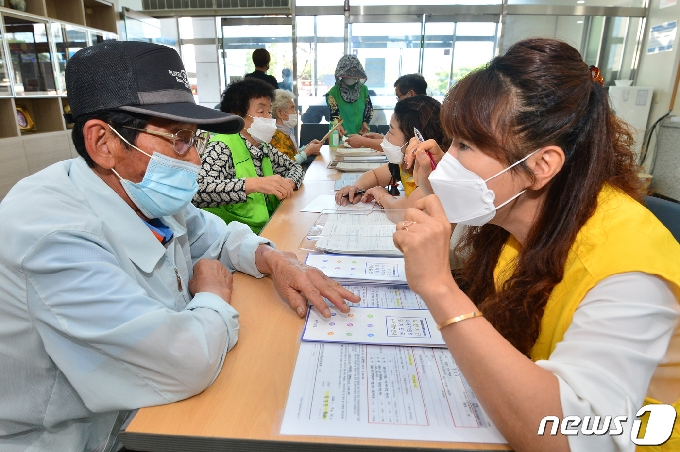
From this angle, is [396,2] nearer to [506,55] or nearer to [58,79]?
[58,79]

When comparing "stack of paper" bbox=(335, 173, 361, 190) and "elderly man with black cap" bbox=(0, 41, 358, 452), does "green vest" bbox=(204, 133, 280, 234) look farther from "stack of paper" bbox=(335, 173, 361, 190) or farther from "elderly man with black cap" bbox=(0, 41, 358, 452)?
"elderly man with black cap" bbox=(0, 41, 358, 452)

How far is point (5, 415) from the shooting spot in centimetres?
84

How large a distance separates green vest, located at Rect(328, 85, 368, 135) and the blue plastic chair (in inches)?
150

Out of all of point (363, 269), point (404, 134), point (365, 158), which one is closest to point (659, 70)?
point (365, 158)

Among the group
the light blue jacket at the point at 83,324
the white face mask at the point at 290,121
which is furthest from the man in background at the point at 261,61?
the light blue jacket at the point at 83,324

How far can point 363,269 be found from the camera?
127 cm

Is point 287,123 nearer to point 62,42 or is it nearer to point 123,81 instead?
point 123,81

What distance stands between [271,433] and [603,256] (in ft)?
2.11

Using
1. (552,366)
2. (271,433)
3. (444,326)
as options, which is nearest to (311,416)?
(271,433)

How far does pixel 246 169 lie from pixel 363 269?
126 centimetres

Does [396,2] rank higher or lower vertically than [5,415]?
higher

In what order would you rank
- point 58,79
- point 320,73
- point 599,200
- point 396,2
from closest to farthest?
point 599,200
point 58,79
point 396,2
point 320,73

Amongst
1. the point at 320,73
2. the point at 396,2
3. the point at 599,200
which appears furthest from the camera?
the point at 320,73

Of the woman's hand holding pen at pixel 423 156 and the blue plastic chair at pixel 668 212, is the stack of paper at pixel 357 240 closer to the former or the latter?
the woman's hand holding pen at pixel 423 156
